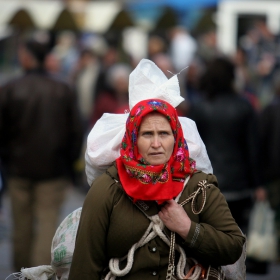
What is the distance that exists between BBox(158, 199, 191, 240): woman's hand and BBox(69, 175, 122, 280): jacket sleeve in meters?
0.22

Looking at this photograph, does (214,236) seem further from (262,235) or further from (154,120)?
(262,235)

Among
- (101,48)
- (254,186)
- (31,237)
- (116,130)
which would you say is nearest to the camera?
(116,130)

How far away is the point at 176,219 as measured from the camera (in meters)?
3.72

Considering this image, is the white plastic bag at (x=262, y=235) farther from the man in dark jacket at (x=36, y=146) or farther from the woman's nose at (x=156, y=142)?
the woman's nose at (x=156, y=142)

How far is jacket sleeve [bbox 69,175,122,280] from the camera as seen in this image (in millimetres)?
3742

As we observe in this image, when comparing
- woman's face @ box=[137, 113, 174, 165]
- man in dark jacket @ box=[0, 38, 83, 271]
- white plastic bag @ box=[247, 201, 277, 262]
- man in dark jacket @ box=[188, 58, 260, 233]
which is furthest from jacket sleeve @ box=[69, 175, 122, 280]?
white plastic bag @ box=[247, 201, 277, 262]

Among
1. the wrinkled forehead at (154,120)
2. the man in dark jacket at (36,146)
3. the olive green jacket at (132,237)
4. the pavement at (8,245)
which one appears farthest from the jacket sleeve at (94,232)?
the pavement at (8,245)

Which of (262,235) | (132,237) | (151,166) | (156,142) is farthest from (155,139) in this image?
(262,235)

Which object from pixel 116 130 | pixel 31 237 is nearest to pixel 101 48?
pixel 31 237

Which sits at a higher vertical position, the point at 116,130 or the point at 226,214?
the point at 116,130

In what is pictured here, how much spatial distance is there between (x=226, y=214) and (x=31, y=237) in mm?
4336

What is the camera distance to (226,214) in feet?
A: 12.5

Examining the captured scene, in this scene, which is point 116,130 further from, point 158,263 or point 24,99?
point 24,99

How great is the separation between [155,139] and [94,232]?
48 centimetres
